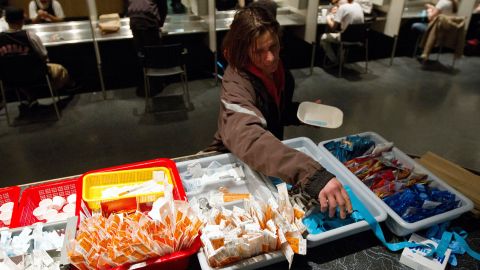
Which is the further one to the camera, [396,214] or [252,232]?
[396,214]

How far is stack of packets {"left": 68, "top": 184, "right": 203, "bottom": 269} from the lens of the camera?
0.89 meters

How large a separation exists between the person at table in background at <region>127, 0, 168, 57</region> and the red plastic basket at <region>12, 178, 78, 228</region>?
2.70 meters

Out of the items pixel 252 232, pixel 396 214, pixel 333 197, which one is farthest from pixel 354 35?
pixel 252 232

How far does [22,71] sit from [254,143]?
3.21 metres

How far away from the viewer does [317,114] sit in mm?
1421

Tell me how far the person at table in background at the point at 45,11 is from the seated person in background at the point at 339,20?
3434 millimetres

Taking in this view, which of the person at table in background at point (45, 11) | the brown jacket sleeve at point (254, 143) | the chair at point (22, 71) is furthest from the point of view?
the person at table in background at point (45, 11)

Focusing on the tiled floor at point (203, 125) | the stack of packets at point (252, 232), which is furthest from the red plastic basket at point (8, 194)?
the tiled floor at point (203, 125)

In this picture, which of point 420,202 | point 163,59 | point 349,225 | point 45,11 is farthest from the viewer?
point 45,11

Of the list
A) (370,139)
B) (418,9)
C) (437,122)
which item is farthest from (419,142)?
(418,9)

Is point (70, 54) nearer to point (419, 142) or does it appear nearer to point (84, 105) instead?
point (84, 105)

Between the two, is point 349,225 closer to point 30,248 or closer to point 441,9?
point 30,248

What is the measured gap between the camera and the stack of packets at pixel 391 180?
1.19 m

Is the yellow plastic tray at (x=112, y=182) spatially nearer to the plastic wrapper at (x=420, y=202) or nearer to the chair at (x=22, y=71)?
the plastic wrapper at (x=420, y=202)
